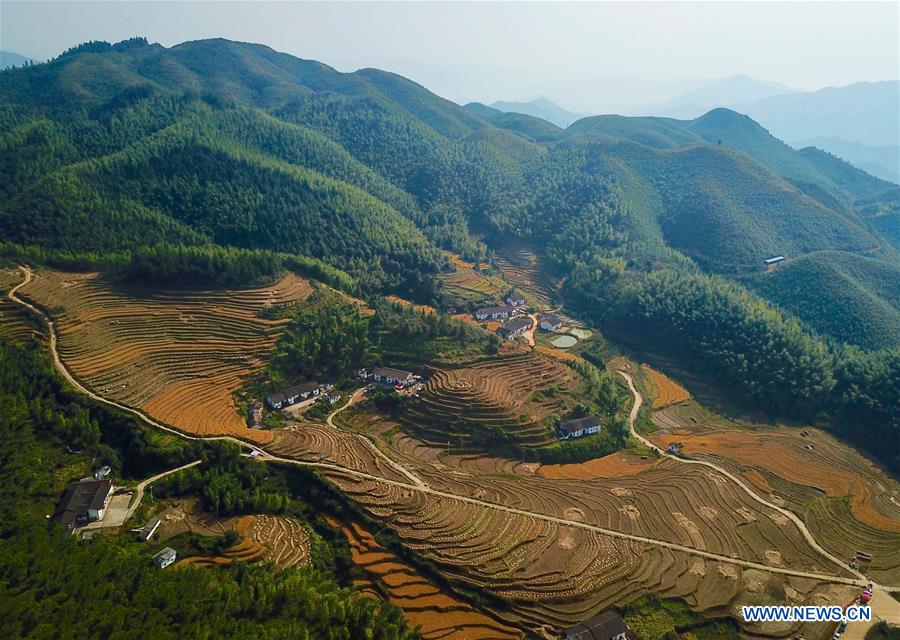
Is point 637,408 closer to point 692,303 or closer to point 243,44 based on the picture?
point 692,303

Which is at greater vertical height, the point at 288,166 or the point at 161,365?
the point at 288,166

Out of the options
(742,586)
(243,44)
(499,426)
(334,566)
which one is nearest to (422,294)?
(499,426)

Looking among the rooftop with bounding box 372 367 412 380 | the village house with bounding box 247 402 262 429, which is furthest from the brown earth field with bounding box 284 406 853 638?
the rooftop with bounding box 372 367 412 380

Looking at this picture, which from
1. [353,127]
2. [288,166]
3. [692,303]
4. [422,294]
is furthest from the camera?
[353,127]

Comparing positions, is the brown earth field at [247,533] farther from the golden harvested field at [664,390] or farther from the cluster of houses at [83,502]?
the golden harvested field at [664,390]

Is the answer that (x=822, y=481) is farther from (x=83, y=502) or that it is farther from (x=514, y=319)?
(x=83, y=502)

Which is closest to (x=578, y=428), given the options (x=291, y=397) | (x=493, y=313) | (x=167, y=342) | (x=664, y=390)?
(x=664, y=390)

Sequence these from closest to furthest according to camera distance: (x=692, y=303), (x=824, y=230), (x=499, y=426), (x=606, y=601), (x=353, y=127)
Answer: (x=606, y=601), (x=499, y=426), (x=692, y=303), (x=824, y=230), (x=353, y=127)

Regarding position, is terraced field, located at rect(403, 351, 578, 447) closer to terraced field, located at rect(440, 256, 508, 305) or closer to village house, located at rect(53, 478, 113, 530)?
village house, located at rect(53, 478, 113, 530)
